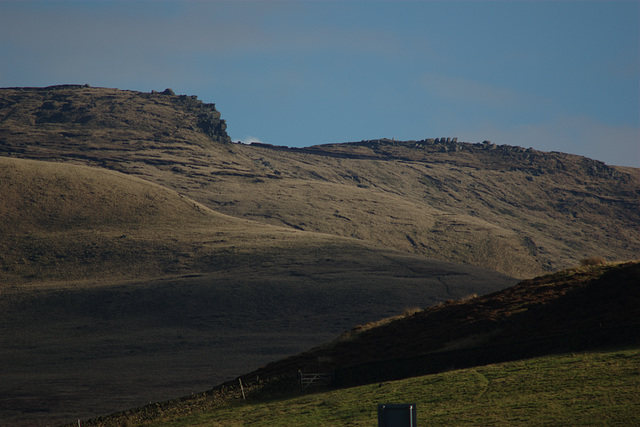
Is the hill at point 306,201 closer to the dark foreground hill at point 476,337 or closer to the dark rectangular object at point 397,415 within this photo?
the dark foreground hill at point 476,337

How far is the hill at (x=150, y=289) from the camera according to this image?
64875 millimetres

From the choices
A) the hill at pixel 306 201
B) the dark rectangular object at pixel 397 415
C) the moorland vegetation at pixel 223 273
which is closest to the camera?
the dark rectangular object at pixel 397 415

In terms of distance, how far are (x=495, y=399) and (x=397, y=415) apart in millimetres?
12844

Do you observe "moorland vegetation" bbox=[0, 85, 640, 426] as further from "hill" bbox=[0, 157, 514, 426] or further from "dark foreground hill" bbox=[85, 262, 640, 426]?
"hill" bbox=[0, 157, 514, 426]

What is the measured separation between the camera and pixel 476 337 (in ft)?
107

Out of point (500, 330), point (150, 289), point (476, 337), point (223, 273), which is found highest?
point (223, 273)

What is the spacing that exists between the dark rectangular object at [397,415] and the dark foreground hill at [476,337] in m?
17.7

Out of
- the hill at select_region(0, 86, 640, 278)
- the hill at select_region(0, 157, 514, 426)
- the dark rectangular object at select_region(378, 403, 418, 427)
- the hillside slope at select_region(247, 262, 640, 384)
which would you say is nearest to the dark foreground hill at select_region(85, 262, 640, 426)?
the hillside slope at select_region(247, 262, 640, 384)

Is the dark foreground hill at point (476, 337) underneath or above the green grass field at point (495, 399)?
above

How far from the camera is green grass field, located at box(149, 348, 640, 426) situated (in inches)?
779

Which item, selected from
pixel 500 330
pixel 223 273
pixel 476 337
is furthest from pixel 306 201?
pixel 500 330

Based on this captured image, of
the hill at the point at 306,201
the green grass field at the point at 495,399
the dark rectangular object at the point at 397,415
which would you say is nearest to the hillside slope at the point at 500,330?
the green grass field at the point at 495,399

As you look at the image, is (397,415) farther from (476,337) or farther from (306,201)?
(306,201)

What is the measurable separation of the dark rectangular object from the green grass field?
9583 mm
